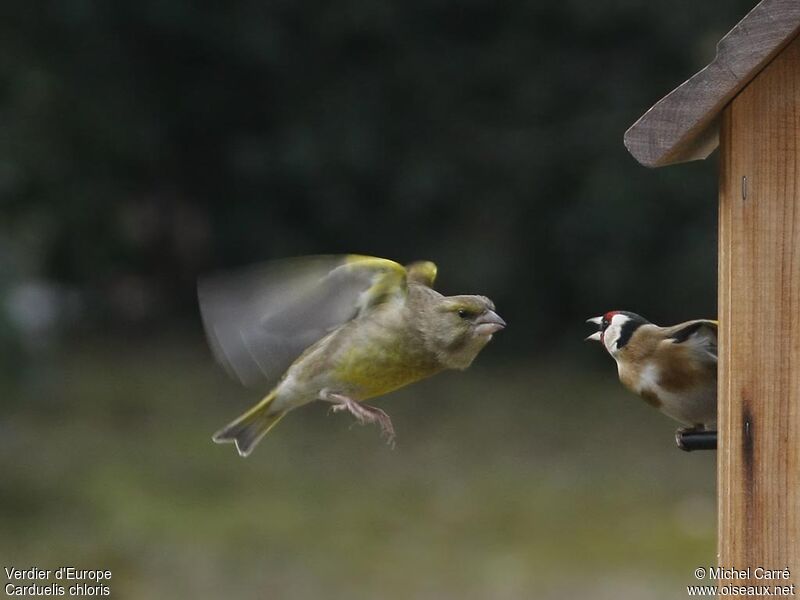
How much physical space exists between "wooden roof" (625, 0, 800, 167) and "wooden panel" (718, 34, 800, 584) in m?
0.07

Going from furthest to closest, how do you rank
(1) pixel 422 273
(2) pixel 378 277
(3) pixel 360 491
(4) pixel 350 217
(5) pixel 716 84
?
(4) pixel 350 217, (3) pixel 360 491, (1) pixel 422 273, (2) pixel 378 277, (5) pixel 716 84

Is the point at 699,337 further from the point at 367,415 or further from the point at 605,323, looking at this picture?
the point at 367,415

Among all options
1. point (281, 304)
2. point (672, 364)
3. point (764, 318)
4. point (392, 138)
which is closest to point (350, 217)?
point (392, 138)

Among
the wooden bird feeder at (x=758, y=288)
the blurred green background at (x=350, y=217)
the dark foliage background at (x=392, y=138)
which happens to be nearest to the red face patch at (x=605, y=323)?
the wooden bird feeder at (x=758, y=288)

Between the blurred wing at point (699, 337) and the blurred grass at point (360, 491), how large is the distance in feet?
14.9

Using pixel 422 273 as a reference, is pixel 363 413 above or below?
below

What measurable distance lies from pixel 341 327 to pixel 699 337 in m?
0.76

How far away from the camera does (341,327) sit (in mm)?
3061

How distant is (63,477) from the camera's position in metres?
8.98

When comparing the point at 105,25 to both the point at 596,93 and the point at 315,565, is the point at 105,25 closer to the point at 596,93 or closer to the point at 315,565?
the point at 596,93

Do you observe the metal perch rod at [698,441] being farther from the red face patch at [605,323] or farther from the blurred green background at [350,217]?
the blurred green background at [350,217]

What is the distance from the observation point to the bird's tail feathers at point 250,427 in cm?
331

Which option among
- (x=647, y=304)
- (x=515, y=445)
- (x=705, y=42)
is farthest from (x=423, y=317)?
(x=647, y=304)

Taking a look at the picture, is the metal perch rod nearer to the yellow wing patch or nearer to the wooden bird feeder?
the wooden bird feeder
